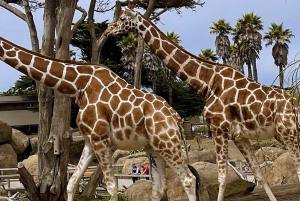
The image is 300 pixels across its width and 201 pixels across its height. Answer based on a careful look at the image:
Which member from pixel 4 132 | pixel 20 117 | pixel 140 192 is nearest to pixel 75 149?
pixel 4 132

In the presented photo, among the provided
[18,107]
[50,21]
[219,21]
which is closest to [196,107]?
[219,21]

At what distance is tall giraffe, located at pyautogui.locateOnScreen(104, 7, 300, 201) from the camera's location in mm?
5879

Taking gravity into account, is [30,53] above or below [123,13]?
below

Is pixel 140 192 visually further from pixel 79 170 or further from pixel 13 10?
pixel 13 10

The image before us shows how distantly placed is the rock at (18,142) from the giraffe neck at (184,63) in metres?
16.8

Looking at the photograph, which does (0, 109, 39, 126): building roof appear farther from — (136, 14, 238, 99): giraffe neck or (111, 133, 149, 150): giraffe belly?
(111, 133, 149, 150): giraffe belly

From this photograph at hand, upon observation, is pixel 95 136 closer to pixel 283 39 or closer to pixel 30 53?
pixel 30 53

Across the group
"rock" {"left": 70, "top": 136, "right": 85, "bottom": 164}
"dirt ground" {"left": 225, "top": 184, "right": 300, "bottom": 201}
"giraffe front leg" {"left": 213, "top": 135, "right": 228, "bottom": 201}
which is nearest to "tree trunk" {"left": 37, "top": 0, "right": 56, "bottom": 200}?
"giraffe front leg" {"left": 213, "top": 135, "right": 228, "bottom": 201}

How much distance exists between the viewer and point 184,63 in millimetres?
6500

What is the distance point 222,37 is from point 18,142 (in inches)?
710

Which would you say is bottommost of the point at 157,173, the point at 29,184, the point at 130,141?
the point at 29,184

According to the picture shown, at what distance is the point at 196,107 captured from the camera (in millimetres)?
34125

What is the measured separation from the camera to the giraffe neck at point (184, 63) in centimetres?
639

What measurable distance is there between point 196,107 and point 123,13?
91.1 ft
